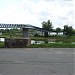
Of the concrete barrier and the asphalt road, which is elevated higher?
the concrete barrier

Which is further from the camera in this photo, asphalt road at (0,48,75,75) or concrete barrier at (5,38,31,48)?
concrete barrier at (5,38,31,48)

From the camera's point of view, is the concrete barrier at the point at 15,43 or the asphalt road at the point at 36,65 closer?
the asphalt road at the point at 36,65

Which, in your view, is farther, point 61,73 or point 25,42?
point 25,42

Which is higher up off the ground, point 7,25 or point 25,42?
point 7,25

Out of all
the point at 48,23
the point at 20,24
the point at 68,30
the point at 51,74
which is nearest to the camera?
the point at 51,74

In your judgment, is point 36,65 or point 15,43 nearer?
point 36,65

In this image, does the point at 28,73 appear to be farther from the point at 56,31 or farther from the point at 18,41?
the point at 56,31

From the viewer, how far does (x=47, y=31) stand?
83000mm

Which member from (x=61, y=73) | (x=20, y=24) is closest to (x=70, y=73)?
(x=61, y=73)

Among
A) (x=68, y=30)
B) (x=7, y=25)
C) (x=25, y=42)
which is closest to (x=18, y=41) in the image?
(x=25, y=42)

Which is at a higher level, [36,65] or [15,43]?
[15,43]

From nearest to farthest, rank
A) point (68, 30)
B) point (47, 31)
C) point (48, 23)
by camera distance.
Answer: point (47, 31), point (68, 30), point (48, 23)

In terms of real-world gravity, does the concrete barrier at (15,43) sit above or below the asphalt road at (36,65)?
above

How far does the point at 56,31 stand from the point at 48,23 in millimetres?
4356
